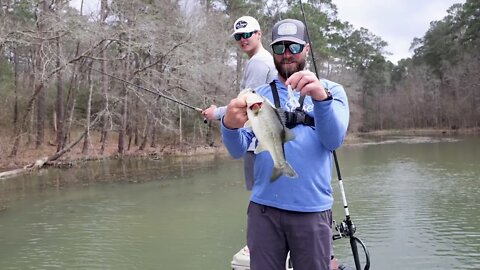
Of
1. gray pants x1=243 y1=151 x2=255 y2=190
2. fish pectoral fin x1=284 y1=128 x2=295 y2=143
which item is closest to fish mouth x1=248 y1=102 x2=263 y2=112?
fish pectoral fin x1=284 y1=128 x2=295 y2=143

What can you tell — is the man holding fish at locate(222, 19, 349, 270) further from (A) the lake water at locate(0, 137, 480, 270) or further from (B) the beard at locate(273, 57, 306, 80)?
(A) the lake water at locate(0, 137, 480, 270)

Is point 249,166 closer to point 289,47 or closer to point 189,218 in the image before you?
point 289,47

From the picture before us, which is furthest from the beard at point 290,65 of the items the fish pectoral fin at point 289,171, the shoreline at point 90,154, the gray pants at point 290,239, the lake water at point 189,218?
the shoreline at point 90,154

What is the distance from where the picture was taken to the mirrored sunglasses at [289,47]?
2154 millimetres

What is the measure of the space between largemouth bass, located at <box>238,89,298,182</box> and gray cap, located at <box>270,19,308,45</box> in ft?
1.20

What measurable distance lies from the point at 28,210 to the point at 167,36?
11.6 m

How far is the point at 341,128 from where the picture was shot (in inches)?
79.4

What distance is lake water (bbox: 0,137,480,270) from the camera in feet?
19.6

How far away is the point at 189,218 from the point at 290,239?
6335 mm

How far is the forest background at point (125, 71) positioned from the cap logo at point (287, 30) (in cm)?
598

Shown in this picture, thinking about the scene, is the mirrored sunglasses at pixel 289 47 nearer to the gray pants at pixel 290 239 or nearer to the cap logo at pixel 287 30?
the cap logo at pixel 287 30

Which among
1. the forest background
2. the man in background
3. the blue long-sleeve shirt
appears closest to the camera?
the blue long-sleeve shirt

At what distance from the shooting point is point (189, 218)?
27.2 ft

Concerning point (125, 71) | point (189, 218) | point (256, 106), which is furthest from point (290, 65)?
point (125, 71)
